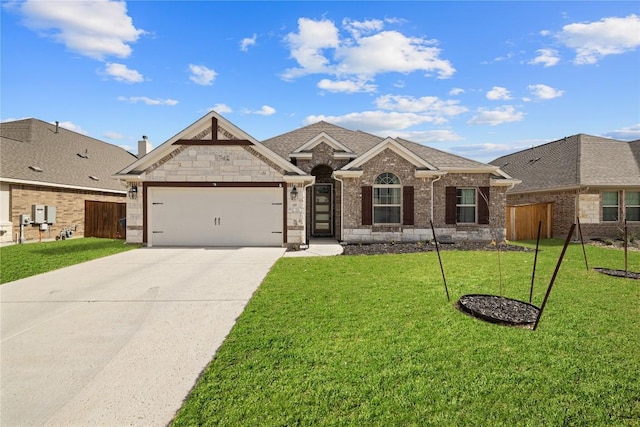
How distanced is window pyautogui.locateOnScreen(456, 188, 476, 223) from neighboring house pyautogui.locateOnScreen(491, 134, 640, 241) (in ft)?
14.0

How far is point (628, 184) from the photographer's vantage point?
15.9 metres

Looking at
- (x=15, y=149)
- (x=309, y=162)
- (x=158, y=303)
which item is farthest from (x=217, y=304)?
(x=15, y=149)

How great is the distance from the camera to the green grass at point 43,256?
28.5 feet

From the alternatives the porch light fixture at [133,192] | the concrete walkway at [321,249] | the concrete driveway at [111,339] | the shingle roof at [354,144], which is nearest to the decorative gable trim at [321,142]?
the shingle roof at [354,144]

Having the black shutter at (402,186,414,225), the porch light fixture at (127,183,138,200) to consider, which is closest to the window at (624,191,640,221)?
the black shutter at (402,186,414,225)

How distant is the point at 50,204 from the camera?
54.3 ft

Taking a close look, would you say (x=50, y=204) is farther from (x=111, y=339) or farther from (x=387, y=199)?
(x=387, y=199)

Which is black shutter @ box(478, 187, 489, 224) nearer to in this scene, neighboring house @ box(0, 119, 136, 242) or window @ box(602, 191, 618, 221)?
window @ box(602, 191, 618, 221)

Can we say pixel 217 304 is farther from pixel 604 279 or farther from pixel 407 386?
pixel 604 279

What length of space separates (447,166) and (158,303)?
42.0 ft

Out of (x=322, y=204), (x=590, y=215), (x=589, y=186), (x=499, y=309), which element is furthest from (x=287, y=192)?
(x=590, y=215)

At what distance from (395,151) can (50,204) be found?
16.8 meters

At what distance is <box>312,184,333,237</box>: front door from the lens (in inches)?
645

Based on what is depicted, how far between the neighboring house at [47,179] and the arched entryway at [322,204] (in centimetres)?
1150
